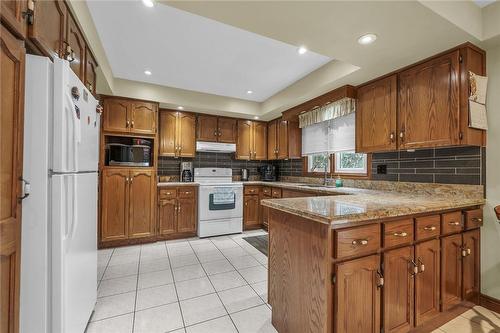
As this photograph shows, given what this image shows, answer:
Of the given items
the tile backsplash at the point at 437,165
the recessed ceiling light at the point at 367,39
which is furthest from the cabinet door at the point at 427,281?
the recessed ceiling light at the point at 367,39

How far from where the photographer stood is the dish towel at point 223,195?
12.7ft

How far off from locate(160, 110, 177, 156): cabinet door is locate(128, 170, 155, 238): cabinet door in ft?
1.87

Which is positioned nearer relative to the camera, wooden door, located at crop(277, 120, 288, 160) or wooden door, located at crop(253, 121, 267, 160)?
wooden door, located at crop(277, 120, 288, 160)

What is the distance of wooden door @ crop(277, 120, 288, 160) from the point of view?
417 cm

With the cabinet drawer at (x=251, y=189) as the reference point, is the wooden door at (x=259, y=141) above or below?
above

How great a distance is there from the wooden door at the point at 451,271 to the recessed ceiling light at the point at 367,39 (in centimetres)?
161

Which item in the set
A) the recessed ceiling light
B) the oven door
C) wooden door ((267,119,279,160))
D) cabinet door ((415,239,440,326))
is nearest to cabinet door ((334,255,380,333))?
cabinet door ((415,239,440,326))

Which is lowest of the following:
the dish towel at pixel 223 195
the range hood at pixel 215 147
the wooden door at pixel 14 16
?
the dish towel at pixel 223 195

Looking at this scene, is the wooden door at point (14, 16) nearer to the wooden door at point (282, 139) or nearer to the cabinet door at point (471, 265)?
the cabinet door at point (471, 265)

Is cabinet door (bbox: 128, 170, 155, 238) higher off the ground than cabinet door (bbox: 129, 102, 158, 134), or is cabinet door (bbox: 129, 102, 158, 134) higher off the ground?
cabinet door (bbox: 129, 102, 158, 134)

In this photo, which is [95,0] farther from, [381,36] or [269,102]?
[269,102]

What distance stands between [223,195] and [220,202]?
0.44 feet

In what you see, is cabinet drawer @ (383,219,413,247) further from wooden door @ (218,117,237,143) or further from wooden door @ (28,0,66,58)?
wooden door @ (218,117,237,143)

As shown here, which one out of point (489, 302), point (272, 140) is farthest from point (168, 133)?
point (489, 302)
